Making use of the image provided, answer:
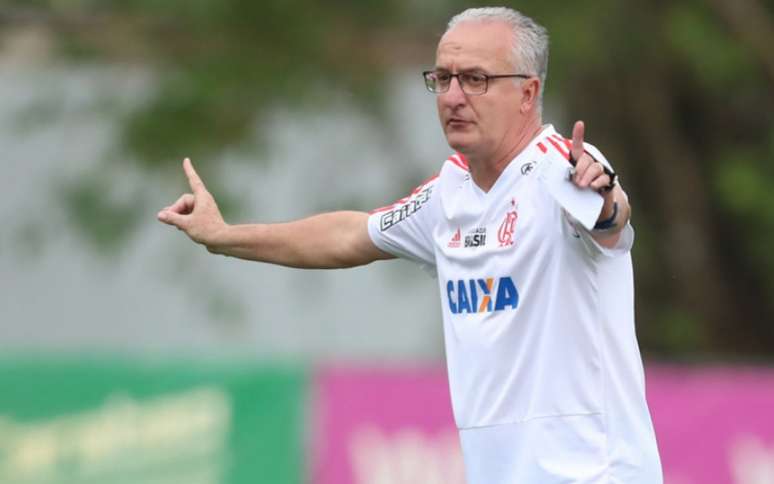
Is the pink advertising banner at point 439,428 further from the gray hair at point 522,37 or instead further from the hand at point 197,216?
the gray hair at point 522,37

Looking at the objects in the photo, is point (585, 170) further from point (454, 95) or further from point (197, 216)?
point (197, 216)

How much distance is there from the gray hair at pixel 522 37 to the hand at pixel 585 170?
0.49 metres

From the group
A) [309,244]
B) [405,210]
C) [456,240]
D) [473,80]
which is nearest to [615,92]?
[309,244]

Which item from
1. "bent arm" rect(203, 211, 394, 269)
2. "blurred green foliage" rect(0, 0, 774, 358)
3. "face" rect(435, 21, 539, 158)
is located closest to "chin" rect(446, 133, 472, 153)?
"face" rect(435, 21, 539, 158)

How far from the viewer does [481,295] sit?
526cm

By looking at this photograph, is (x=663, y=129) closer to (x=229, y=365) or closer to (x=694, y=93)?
(x=694, y=93)

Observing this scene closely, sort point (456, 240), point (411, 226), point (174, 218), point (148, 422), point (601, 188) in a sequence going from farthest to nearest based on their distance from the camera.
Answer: point (148, 422), point (174, 218), point (411, 226), point (456, 240), point (601, 188)

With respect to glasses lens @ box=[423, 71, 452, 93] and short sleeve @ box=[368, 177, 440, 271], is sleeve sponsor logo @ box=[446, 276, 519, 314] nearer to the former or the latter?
short sleeve @ box=[368, 177, 440, 271]

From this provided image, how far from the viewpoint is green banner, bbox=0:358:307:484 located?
1088 centimetres

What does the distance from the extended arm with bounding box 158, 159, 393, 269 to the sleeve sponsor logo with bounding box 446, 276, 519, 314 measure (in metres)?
0.65

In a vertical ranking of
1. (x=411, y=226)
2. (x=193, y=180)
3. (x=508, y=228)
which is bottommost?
(x=508, y=228)

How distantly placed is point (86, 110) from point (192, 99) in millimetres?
1224

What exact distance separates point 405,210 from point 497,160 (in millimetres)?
563

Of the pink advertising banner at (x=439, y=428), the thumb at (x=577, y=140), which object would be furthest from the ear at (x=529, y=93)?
the pink advertising banner at (x=439, y=428)
